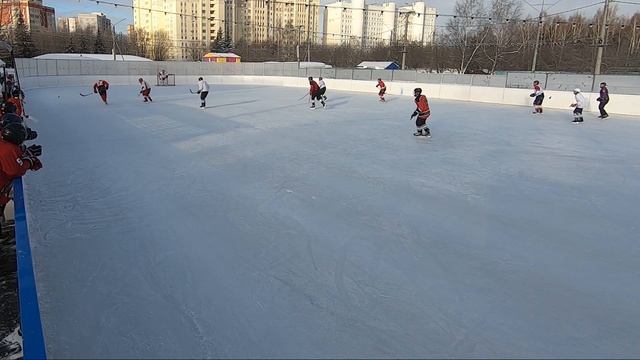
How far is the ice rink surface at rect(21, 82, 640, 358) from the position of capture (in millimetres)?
2682

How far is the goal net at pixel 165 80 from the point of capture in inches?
1085

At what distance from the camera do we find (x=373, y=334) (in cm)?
269

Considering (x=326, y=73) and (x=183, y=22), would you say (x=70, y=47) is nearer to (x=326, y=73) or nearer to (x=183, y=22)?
(x=183, y=22)

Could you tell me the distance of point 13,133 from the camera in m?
4.16

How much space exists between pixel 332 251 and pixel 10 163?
3.06 metres

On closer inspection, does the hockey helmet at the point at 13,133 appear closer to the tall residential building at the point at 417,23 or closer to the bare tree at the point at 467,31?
the bare tree at the point at 467,31

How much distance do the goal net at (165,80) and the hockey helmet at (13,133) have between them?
24.8 m

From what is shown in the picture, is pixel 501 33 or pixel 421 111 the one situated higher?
pixel 501 33

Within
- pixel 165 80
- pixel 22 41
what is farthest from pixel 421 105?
pixel 22 41

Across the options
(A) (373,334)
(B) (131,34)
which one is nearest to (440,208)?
(A) (373,334)

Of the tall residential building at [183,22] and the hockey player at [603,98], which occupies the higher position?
the tall residential building at [183,22]

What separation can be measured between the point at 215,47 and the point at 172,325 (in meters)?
67.9

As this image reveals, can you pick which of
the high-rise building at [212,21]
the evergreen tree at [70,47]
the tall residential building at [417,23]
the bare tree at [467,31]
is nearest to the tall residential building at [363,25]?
the tall residential building at [417,23]

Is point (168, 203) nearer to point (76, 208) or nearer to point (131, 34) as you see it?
point (76, 208)
